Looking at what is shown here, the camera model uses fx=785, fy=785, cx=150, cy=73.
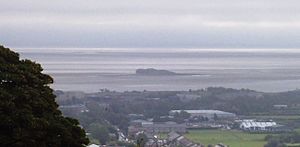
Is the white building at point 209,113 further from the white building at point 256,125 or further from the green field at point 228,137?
the green field at point 228,137

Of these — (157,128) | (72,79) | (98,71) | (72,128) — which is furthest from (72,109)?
(98,71)

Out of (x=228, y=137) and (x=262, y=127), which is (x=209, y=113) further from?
(x=228, y=137)

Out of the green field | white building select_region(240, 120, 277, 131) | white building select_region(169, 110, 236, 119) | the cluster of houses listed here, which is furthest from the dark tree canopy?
white building select_region(169, 110, 236, 119)

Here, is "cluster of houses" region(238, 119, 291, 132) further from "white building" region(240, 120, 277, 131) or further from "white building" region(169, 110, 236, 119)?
"white building" region(169, 110, 236, 119)

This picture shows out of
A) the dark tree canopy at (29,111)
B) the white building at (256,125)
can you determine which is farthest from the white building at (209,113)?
the dark tree canopy at (29,111)

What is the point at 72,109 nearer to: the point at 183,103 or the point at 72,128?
the point at 183,103

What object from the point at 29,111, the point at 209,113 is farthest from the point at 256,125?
the point at 29,111

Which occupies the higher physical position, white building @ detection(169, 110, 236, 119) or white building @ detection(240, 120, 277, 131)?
white building @ detection(169, 110, 236, 119)
